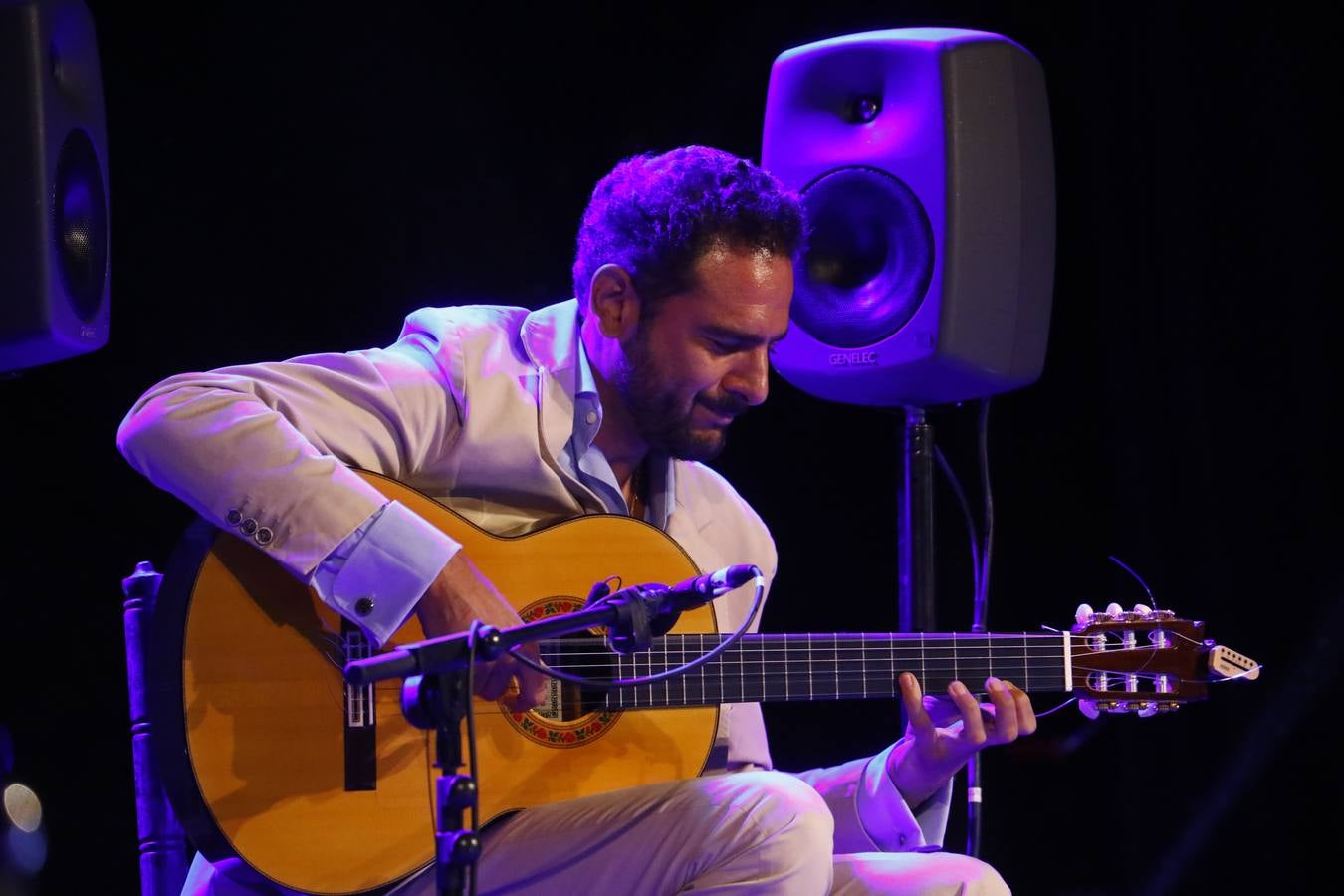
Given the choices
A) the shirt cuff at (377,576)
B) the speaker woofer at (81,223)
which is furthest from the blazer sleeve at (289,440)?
the speaker woofer at (81,223)

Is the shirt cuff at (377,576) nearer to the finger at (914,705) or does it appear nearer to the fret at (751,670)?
the fret at (751,670)

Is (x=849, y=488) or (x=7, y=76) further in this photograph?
(x=849, y=488)

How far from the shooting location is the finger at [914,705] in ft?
8.41

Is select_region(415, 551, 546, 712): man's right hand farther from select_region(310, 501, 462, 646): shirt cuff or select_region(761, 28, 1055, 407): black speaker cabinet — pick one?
select_region(761, 28, 1055, 407): black speaker cabinet

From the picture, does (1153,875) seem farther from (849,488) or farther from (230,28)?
(230,28)

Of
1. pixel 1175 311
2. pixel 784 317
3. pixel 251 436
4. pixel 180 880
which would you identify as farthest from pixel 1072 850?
pixel 251 436

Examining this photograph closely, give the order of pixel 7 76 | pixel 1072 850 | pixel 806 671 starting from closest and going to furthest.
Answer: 1. pixel 7 76
2. pixel 806 671
3. pixel 1072 850

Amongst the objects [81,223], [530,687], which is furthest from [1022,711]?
[81,223]

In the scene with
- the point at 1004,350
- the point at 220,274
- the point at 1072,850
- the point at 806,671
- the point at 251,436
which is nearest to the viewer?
the point at 251,436

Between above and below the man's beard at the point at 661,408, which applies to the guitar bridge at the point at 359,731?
below

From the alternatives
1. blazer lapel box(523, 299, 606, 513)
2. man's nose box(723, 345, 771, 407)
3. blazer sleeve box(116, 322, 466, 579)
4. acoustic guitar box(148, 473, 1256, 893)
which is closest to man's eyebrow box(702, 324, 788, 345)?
man's nose box(723, 345, 771, 407)

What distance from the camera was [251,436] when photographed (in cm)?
213

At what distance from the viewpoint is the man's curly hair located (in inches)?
102

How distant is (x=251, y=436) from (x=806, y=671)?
1.04 m
